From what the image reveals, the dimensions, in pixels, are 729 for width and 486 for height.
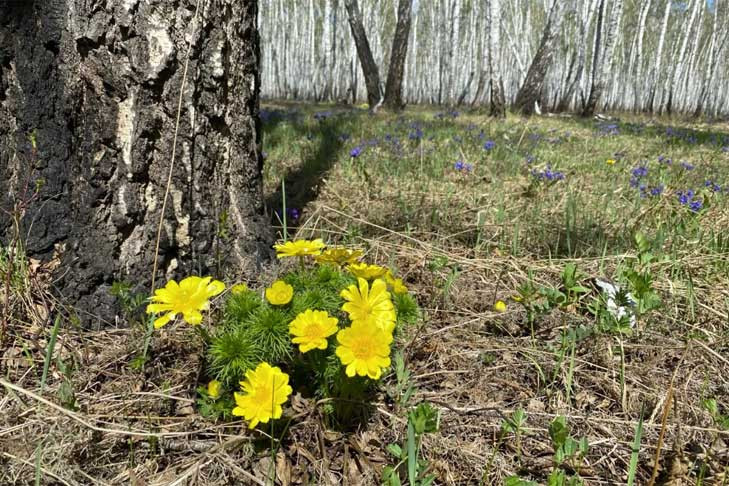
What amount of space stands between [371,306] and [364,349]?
136mm

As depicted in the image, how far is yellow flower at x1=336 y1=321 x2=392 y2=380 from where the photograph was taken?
96 centimetres

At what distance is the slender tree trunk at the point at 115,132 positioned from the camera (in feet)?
4.37

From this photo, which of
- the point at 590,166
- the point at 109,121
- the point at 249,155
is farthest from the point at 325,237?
the point at 590,166

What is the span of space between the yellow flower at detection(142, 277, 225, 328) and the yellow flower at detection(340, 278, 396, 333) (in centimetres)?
31

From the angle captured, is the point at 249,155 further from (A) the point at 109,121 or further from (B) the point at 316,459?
(B) the point at 316,459

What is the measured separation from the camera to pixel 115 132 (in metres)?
1.36

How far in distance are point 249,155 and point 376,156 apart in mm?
2172

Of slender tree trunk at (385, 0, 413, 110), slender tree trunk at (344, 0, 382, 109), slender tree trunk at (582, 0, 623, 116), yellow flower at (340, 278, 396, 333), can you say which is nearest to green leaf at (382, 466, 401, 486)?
yellow flower at (340, 278, 396, 333)

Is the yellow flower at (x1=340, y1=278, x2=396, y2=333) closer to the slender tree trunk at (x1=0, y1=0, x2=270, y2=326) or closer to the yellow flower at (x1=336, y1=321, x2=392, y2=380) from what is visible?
the yellow flower at (x1=336, y1=321, x2=392, y2=380)

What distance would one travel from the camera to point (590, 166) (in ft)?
12.3

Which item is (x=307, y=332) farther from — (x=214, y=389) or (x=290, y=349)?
(x=214, y=389)

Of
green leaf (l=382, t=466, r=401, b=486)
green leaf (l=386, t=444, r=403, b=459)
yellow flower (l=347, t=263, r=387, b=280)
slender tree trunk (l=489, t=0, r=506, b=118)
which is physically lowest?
green leaf (l=382, t=466, r=401, b=486)

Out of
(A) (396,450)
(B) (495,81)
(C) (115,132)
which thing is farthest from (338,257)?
(B) (495,81)

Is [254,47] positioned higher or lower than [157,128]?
higher
